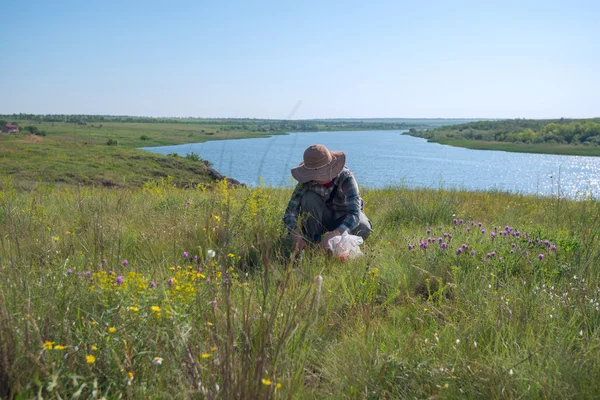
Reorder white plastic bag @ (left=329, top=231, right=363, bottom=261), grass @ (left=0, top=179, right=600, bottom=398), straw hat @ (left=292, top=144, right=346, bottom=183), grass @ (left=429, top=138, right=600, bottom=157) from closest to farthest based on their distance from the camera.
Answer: grass @ (left=0, top=179, right=600, bottom=398) < white plastic bag @ (left=329, top=231, right=363, bottom=261) < straw hat @ (left=292, top=144, right=346, bottom=183) < grass @ (left=429, top=138, right=600, bottom=157)

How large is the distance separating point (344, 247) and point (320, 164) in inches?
37.9

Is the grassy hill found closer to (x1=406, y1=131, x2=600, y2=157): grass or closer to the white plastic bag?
(x1=406, y1=131, x2=600, y2=157): grass

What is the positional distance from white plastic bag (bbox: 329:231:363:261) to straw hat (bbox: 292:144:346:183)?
2.31ft

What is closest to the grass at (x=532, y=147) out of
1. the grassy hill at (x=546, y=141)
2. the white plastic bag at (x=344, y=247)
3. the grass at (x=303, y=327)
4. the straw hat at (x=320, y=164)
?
the grassy hill at (x=546, y=141)

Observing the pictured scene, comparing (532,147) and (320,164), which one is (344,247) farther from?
(532,147)

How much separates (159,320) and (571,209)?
642 centimetres

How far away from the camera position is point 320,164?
15.9 feet

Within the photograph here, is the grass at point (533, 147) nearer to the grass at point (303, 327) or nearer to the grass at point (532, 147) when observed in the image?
the grass at point (532, 147)

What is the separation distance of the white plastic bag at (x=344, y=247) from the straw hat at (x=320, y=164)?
703 mm

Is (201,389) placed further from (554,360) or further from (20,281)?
(554,360)

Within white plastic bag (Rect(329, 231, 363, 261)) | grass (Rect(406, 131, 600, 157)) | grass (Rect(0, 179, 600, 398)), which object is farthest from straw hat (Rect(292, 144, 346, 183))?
grass (Rect(406, 131, 600, 157))

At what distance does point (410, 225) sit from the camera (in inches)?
237

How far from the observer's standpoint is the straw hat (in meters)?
4.82

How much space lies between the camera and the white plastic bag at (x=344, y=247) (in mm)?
4309
